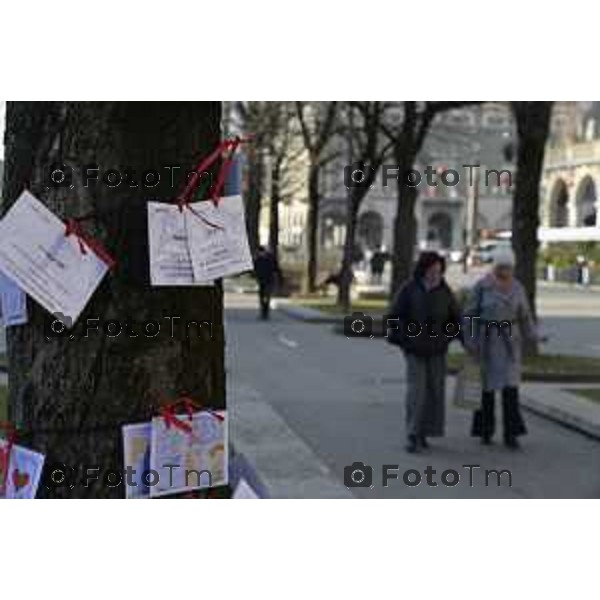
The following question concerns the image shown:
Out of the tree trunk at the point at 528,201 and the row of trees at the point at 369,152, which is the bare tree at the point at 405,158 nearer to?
the row of trees at the point at 369,152

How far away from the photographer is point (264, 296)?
23453mm

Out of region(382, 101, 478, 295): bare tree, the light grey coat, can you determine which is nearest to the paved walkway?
the light grey coat

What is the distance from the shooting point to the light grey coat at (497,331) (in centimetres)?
936

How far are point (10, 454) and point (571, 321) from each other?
950 inches

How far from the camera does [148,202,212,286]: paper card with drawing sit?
2707 millimetres

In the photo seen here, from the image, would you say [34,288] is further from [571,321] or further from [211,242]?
[571,321]

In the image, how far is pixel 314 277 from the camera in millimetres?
32750

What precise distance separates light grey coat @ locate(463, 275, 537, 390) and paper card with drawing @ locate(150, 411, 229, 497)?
657 centimetres

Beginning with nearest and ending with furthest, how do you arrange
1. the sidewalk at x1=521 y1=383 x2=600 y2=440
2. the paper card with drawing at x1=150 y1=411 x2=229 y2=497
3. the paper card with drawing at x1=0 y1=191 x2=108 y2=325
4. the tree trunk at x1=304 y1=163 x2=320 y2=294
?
1. the paper card with drawing at x1=0 y1=191 x2=108 y2=325
2. the paper card with drawing at x1=150 y1=411 x2=229 y2=497
3. the sidewalk at x1=521 y1=383 x2=600 y2=440
4. the tree trunk at x1=304 y1=163 x2=320 y2=294

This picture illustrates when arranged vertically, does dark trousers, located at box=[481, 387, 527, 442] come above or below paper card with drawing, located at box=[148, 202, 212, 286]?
below

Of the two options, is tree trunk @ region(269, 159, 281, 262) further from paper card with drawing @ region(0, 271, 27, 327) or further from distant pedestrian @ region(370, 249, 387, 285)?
paper card with drawing @ region(0, 271, 27, 327)

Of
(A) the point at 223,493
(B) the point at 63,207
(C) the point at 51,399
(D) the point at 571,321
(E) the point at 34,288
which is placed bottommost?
(D) the point at 571,321

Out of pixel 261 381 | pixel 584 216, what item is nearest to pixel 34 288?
pixel 261 381

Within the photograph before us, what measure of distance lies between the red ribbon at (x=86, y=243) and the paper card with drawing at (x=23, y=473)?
1.94ft
